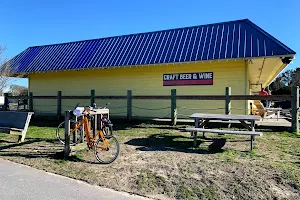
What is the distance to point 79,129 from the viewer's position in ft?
22.5

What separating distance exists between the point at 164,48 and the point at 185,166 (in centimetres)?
868

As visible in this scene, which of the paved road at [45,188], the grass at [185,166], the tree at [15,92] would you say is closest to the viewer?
the paved road at [45,188]

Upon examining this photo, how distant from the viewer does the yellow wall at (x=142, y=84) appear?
11891 millimetres

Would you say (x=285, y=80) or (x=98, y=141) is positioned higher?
(x=285, y=80)

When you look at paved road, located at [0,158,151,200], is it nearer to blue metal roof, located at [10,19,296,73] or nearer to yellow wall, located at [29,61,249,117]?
yellow wall, located at [29,61,249,117]

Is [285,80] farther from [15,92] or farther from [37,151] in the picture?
[37,151]

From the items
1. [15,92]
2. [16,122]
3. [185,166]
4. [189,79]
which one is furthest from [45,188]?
[15,92]

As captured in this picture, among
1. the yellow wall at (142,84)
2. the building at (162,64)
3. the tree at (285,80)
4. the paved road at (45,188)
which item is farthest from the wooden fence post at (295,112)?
the tree at (285,80)

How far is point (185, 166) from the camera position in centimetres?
516

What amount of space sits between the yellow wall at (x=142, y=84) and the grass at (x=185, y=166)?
171 inches

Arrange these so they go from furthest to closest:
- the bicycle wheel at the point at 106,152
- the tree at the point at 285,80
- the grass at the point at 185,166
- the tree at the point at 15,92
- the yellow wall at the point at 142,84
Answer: the tree at the point at 285,80
the tree at the point at 15,92
the yellow wall at the point at 142,84
the bicycle wheel at the point at 106,152
the grass at the point at 185,166

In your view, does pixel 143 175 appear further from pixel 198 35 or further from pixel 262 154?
pixel 198 35

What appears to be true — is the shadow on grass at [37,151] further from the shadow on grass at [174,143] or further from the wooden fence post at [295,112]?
the wooden fence post at [295,112]

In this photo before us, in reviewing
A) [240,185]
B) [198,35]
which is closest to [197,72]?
[198,35]
